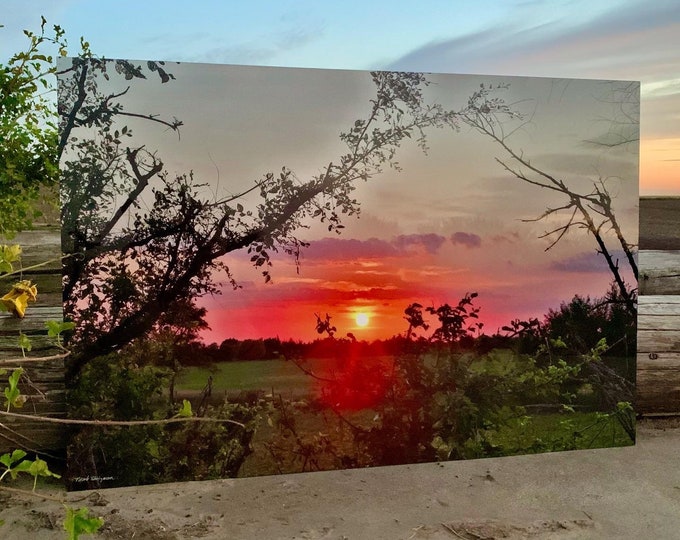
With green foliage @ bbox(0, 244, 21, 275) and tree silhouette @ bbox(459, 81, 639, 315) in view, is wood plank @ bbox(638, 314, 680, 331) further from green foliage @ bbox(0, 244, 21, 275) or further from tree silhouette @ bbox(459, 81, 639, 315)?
green foliage @ bbox(0, 244, 21, 275)

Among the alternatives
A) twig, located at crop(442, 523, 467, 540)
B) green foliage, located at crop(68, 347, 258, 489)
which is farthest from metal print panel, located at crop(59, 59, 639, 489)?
twig, located at crop(442, 523, 467, 540)

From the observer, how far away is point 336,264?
2887 mm

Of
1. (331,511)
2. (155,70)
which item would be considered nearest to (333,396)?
(331,511)

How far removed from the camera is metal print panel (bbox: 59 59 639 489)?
272 cm

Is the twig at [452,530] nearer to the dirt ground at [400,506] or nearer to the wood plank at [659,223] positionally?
the dirt ground at [400,506]

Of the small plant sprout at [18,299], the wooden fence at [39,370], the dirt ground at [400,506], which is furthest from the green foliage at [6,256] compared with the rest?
the wooden fence at [39,370]

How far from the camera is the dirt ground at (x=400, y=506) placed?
247 centimetres

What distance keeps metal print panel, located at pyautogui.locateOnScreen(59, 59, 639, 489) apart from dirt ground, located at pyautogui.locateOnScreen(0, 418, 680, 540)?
4.0 inches

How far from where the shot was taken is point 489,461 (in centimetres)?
311

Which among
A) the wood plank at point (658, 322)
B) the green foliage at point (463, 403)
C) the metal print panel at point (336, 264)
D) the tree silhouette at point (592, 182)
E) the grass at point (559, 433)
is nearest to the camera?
the metal print panel at point (336, 264)

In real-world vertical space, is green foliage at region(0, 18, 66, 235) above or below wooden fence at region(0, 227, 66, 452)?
above

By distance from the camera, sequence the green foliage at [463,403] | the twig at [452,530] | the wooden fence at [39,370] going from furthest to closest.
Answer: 1. the green foliage at [463,403]
2. the wooden fence at [39,370]
3. the twig at [452,530]

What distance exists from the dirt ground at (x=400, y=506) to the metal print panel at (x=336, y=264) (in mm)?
102
